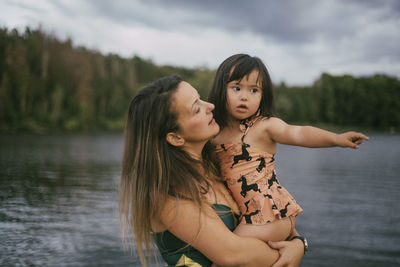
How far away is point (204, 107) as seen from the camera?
194cm

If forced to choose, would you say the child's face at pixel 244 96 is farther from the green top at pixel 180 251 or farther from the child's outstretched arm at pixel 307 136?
the green top at pixel 180 251

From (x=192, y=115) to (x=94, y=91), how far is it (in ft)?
204

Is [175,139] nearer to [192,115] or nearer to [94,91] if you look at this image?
[192,115]

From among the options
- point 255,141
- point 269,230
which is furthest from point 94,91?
point 269,230

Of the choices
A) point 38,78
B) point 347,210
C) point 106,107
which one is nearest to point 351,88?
point 106,107

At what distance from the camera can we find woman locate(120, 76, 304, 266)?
68.8 inches

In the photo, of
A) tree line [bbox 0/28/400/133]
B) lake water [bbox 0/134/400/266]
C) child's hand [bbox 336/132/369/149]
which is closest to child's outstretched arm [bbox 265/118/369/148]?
child's hand [bbox 336/132/369/149]

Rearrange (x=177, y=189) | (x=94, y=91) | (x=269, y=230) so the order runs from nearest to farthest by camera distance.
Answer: (x=177, y=189)
(x=269, y=230)
(x=94, y=91)

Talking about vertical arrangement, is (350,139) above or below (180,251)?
above

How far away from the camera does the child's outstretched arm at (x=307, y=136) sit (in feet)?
6.33

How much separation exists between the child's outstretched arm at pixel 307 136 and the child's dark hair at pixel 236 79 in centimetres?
20

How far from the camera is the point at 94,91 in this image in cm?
6147

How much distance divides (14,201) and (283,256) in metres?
7.89

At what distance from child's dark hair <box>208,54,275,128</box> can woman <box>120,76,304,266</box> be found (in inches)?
22.6
